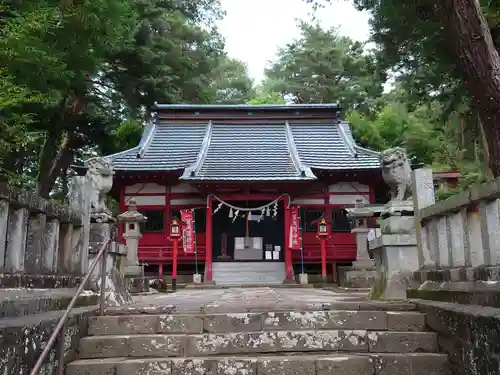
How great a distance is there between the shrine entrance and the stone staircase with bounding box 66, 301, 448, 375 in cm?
1363

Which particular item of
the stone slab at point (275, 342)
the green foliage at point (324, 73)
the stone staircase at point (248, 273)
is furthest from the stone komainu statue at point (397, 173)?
the green foliage at point (324, 73)

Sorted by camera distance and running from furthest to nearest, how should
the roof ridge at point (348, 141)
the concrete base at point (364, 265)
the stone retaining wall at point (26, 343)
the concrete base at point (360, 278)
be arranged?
the roof ridge at point (348, 141) < the concrete base at point (364, 265) < the concrete base at point (360, 278) < the stone retaining wall at point (26, 343)

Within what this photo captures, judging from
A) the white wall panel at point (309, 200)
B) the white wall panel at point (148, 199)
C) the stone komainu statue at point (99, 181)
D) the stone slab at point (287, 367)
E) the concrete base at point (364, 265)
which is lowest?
the stone slab at point (287, 367)

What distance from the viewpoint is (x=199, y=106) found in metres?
20.4

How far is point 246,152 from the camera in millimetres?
18438

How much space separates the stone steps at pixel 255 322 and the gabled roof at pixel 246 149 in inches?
442

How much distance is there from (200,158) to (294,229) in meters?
4.67

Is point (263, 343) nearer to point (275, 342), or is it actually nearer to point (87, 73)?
point (275, 342)

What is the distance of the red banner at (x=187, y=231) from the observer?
16125 mm

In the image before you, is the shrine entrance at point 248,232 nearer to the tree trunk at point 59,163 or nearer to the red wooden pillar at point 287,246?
the red wooden pillar at point 287,246

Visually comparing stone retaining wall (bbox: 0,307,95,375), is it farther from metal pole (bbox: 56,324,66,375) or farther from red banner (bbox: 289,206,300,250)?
red banner (bbox: 289,206,300,250)

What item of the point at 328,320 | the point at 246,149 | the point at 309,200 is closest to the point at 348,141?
the point at 309,200

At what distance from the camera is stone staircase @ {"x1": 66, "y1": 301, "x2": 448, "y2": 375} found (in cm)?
352

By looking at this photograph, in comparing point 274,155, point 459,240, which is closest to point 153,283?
point 274,155
